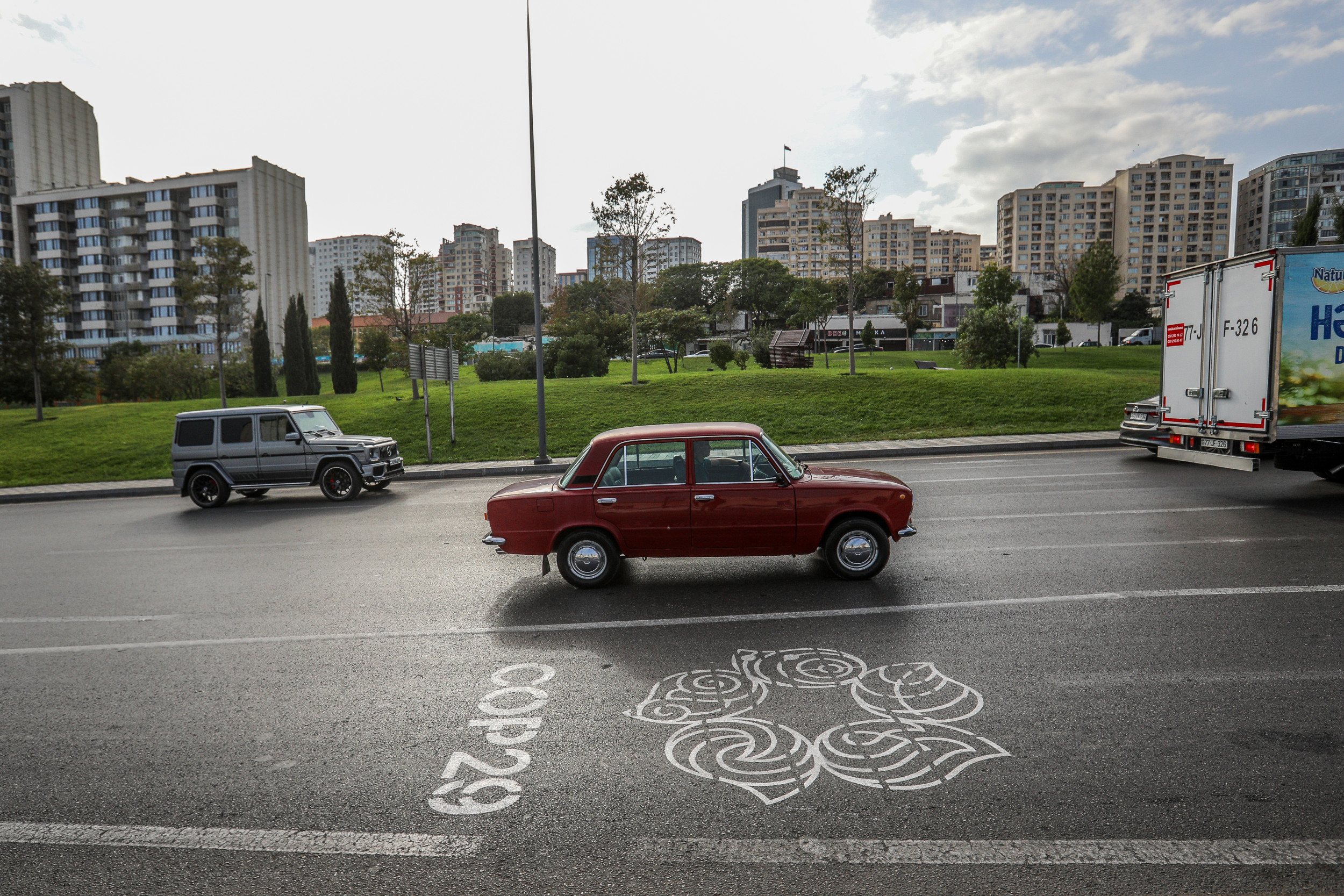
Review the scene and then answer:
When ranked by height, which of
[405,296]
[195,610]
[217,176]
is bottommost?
[195,610]

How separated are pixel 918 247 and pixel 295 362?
15831cm

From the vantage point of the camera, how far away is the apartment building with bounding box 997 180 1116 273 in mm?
145000

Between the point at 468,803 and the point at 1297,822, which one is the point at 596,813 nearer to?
the point at 468,803

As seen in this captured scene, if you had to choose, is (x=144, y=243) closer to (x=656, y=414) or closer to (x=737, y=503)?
(x=656, y=414)

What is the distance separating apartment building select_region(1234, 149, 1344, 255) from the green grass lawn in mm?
132540

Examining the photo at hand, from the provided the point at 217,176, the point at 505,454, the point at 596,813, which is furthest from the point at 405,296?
the point at 217,176

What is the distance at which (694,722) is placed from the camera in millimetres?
4305

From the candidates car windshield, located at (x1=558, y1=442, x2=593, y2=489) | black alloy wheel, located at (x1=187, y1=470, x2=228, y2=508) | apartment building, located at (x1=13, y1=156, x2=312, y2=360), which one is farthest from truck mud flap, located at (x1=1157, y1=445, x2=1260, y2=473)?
apartment building, located at (x1=13, y1=156, x2=312, y2=360)

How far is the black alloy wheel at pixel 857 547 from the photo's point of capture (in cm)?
704

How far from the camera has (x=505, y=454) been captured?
20188 millimetres

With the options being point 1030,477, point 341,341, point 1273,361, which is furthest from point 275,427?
point 341,341

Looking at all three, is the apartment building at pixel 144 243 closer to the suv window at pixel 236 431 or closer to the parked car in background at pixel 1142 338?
the suv window at pixel 236 431

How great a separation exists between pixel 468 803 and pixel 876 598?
4.04 metres

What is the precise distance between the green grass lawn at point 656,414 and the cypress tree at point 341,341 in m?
11.9
